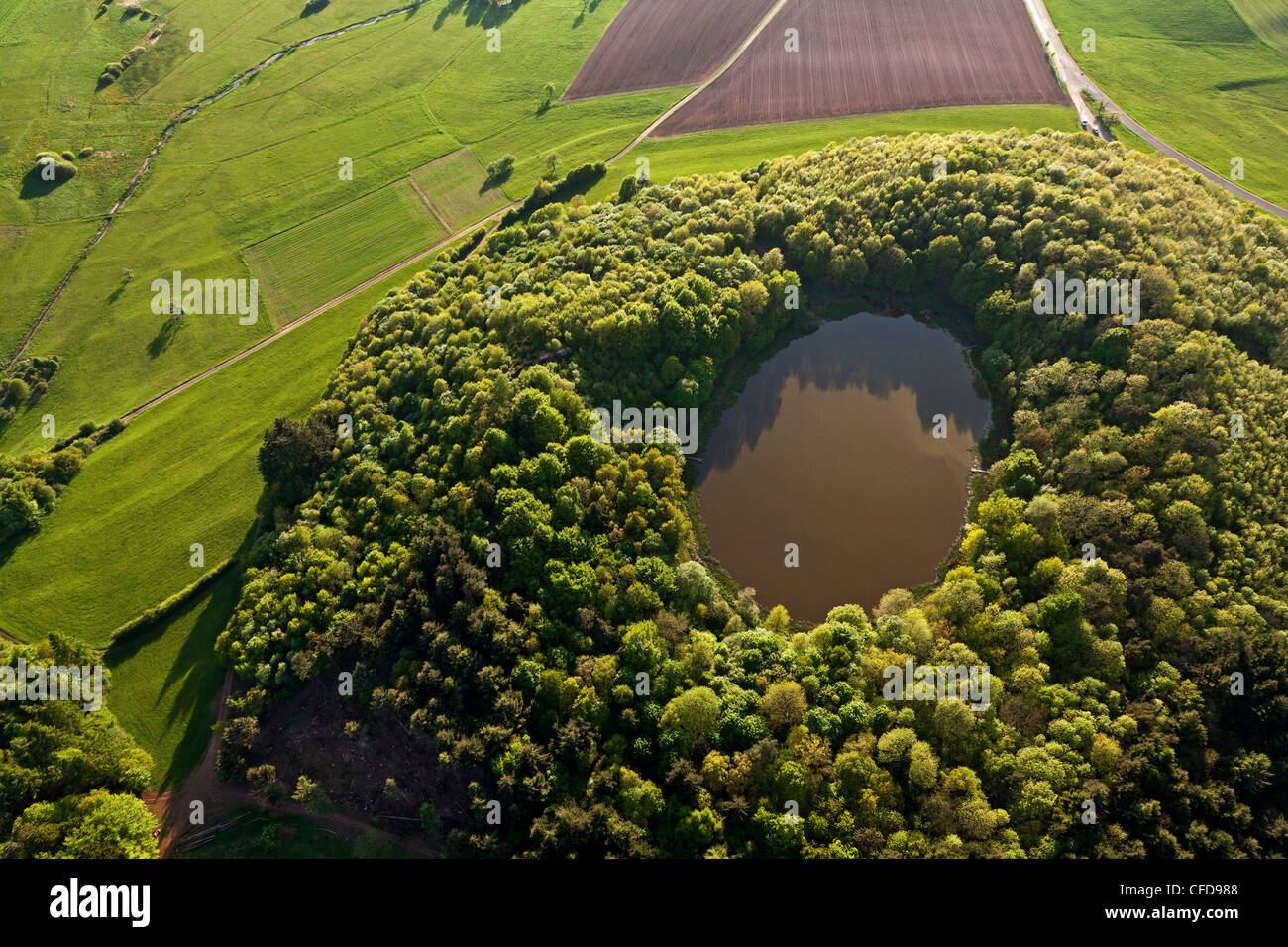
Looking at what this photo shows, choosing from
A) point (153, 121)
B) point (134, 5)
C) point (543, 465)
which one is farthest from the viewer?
point (134, 5)

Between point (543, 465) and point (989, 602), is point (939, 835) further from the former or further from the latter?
point (543, 465)

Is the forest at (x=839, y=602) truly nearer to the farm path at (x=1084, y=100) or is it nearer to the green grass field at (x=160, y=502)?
the green grass field at (x=160, y=502)

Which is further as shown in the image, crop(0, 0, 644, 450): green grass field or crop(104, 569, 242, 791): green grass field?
crop(0, 0, 644, 450): green grass field

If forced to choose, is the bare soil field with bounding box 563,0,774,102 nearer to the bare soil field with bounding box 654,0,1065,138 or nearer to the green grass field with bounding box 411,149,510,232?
the bare soil field with bounding box 654,0,1065,138

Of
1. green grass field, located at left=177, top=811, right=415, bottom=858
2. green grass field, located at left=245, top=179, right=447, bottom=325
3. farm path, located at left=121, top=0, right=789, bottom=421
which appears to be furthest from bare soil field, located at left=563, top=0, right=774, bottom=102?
green grass field, located at left=177, top=811, right=415, bottom=858

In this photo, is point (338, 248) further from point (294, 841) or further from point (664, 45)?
point (294, 841)

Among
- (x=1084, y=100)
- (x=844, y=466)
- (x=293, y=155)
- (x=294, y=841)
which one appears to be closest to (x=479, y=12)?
(x=293, y=155)
